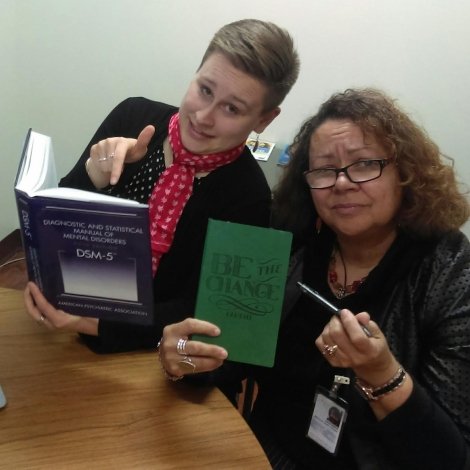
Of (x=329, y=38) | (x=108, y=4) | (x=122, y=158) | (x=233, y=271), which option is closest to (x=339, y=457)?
(x=233, y=271)

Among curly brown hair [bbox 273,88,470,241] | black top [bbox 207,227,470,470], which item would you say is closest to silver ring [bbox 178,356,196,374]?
black top [bbox 207,227,470,470]

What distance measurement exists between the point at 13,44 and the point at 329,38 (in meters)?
1.61

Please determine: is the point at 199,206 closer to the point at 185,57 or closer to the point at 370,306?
the point at 370,306

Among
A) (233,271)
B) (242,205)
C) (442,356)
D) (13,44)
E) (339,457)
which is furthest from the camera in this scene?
(13,44)

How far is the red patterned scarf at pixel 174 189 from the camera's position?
4.04ft

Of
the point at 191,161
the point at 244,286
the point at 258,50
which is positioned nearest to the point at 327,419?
the point at 244,286

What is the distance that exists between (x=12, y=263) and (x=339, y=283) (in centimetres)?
221

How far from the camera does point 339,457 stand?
43.6 inches

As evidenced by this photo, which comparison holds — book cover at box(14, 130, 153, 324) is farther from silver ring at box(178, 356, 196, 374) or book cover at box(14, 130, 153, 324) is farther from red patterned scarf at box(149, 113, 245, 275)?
red patterned scarf at box(149, 113, 245, 275)

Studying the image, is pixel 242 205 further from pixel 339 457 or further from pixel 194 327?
pixel 339 457

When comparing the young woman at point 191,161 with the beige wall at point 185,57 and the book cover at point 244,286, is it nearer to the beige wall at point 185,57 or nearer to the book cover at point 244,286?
the book cover at point 244,286

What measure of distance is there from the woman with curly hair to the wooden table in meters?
0.08

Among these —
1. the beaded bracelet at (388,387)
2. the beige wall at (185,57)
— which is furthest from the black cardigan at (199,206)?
the beige wall at (185,57)

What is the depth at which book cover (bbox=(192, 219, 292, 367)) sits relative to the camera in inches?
32.8
